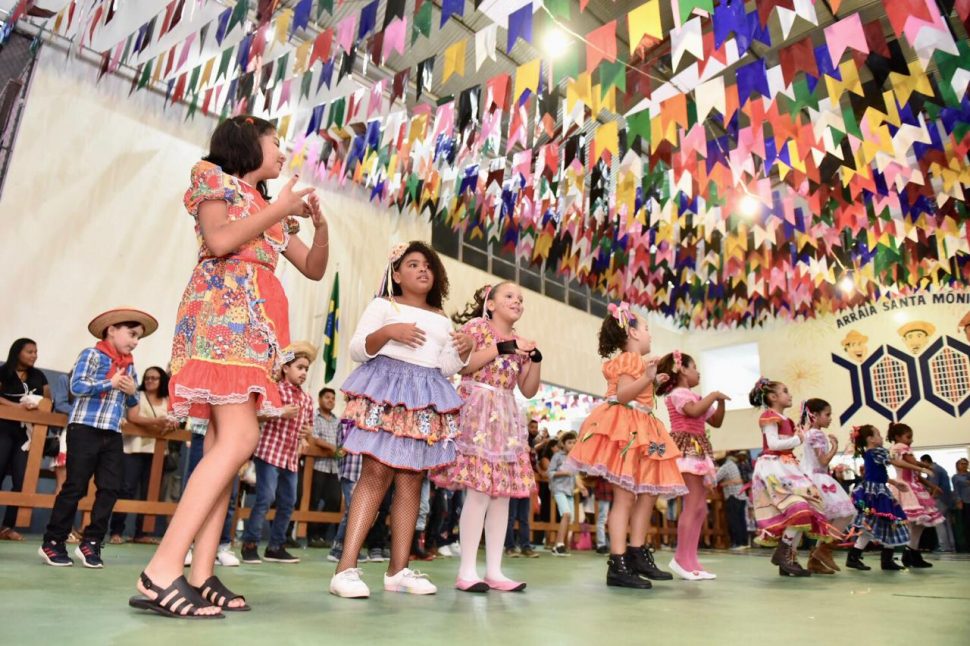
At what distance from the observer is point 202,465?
5.89ft

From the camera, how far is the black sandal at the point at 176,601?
169 cm

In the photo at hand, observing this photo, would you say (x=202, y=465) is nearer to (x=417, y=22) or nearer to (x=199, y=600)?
(x=199, y=600)

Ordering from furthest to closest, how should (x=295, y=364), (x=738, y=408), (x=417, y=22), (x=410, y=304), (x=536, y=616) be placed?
(x=738, y=408) → (x=417, y=22) → (x=295, y=364) → (x=410, y=304) → (x=536, y=616)

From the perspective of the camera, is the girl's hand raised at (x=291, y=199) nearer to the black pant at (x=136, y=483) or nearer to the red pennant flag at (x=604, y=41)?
the red pennant flag at (x=604, y=41)

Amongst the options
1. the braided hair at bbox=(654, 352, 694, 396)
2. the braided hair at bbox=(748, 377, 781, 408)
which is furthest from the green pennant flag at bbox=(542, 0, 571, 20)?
the braided hair at bbox=(748, 377, 781, 408)

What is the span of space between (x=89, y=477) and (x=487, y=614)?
7.69 feet

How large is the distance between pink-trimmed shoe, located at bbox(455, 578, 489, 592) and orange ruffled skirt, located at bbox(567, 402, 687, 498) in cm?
86

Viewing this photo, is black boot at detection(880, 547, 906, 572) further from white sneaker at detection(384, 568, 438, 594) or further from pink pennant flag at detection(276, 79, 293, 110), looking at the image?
pink pennant flag at detection(276, 79, 293, 110)

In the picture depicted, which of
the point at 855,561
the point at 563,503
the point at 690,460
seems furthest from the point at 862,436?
the point at 563,503

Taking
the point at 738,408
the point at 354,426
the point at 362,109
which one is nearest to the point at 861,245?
the point at 738,408

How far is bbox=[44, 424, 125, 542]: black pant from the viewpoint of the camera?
321 cm

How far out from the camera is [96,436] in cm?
333

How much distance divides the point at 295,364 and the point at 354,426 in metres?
2.11

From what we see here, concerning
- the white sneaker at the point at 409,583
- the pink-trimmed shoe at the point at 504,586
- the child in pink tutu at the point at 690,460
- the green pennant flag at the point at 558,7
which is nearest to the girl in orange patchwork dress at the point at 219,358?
the white sneaker at the point at 409,583
